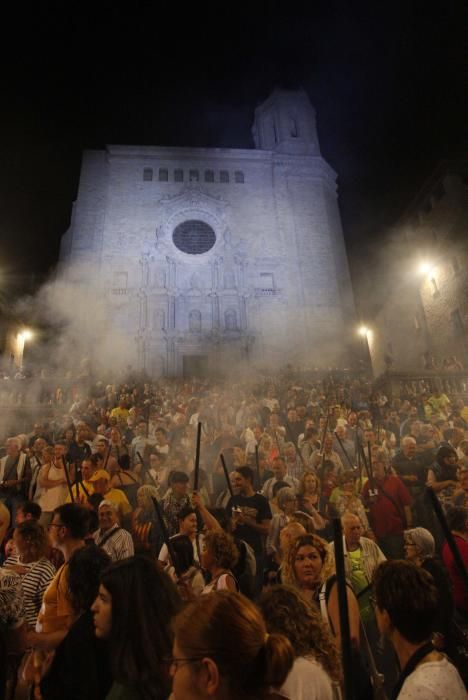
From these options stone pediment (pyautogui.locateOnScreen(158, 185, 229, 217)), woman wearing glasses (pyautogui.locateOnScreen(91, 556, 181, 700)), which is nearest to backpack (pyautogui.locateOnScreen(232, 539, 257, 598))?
woman wearing glasses (pyautogui.locateOnScreen(91, 556, 181, 700))

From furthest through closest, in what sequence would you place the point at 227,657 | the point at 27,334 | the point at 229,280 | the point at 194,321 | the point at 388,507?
the point at 229,280, the point at 27,334, the point at 194,321, the point at 388,507, the point at 227,657

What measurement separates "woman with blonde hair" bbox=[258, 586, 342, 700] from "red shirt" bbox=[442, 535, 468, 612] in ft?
6.26

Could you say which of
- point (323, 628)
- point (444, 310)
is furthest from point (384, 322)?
point (323, 628)

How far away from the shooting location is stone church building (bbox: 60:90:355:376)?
25781 mm

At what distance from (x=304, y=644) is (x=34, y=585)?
2.38 m

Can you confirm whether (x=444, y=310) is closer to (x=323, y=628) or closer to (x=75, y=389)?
(x=75, y=389)

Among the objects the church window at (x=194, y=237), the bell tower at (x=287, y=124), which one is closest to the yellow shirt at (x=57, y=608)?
the church window at (x=194, y=237)

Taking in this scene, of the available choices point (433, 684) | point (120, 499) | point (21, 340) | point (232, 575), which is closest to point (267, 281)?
point (21, 340)

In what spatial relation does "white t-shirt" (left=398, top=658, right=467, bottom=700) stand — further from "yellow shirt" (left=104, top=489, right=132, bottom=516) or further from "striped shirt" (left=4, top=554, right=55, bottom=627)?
"yellow shirt" (left=104, top=489, right=132, bottom=516)

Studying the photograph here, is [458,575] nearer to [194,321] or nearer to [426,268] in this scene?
[426,268]

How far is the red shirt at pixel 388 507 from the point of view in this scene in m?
5.12

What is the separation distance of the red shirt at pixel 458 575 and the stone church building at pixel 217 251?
21279mm

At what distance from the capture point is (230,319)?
26.7 meters

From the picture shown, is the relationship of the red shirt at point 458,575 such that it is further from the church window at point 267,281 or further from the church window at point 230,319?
the church window at point 267,281
